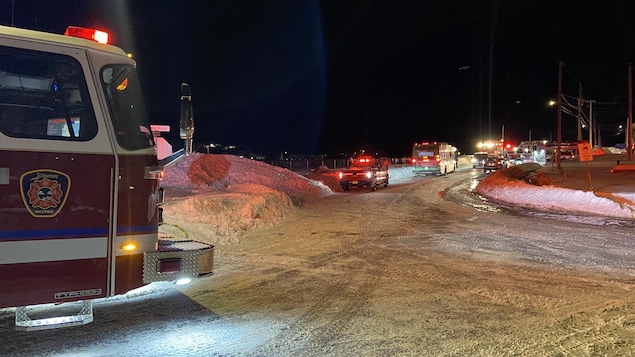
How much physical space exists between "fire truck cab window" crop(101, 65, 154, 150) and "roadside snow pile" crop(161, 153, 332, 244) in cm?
425

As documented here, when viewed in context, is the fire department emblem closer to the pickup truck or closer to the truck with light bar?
the pickup truck

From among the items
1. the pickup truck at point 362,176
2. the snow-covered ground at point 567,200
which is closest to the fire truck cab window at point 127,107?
the snow-covered ground at point 567,200

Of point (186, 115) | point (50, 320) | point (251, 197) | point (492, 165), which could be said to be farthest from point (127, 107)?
point (492, 165)

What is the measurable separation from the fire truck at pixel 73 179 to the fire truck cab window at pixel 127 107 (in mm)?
11

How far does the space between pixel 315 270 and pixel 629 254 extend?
6826 millimetres

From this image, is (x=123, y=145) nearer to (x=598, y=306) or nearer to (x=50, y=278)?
(x=50, y=278)

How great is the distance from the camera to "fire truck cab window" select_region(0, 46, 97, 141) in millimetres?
4453

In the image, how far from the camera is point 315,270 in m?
9.30

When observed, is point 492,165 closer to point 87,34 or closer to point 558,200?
point 558,200

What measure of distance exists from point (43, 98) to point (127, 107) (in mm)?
756

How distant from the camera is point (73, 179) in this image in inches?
180

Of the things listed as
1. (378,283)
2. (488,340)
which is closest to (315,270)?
(378,283)

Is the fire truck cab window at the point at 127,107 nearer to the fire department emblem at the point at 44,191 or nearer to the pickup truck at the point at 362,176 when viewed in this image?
the fire department emblem at the point at 44,191

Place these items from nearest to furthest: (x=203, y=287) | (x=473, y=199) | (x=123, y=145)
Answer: (x=123, y=145), (x=203, y=287), (x=473, y=199)
